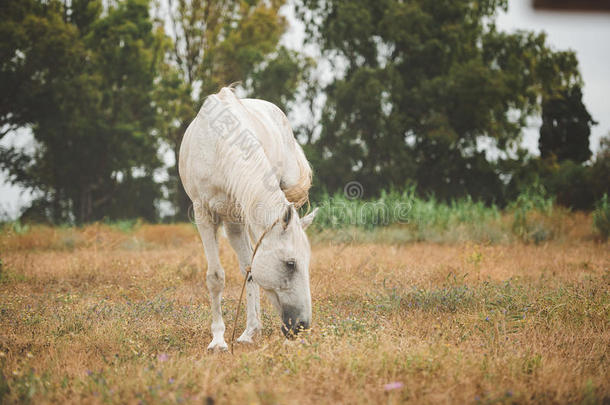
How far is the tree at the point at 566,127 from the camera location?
18.4 metres

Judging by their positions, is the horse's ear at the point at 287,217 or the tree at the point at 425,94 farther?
the tree at the point at 425,94

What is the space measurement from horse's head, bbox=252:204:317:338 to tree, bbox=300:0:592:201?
15.7 metres

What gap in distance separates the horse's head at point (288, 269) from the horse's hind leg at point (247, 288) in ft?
3.13

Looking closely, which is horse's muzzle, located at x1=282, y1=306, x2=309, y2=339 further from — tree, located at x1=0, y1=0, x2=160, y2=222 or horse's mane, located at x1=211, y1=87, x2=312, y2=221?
tree, located at x1=0, y1=0, x2=160, y2=222

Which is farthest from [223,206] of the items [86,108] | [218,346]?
[86,108]

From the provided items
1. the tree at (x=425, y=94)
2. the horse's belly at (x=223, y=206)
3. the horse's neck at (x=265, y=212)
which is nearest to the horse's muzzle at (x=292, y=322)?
the horse's neck at (x=265, y=212)

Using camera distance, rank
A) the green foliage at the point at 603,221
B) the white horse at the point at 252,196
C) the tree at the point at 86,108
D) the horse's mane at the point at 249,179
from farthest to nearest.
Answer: the tree at the point at 86,108 → the green foliage at the point at 603,221 → the horse's mane at the point at 249,179 → the white horse at the point at 252,196

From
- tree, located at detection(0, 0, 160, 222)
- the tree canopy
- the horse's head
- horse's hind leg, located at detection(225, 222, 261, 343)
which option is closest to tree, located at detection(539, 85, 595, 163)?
the tree canopy

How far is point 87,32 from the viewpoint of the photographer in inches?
899

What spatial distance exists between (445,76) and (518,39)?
12.8ft

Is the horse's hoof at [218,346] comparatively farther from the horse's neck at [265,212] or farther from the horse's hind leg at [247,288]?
the horse's neck at [265,212]

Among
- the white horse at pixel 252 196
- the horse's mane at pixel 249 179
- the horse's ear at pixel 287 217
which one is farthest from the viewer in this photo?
the horse's mane at pixel 249 179

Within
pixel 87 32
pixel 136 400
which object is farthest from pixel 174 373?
pixel 87 32

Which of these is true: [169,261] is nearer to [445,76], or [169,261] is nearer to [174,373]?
[174,373]
